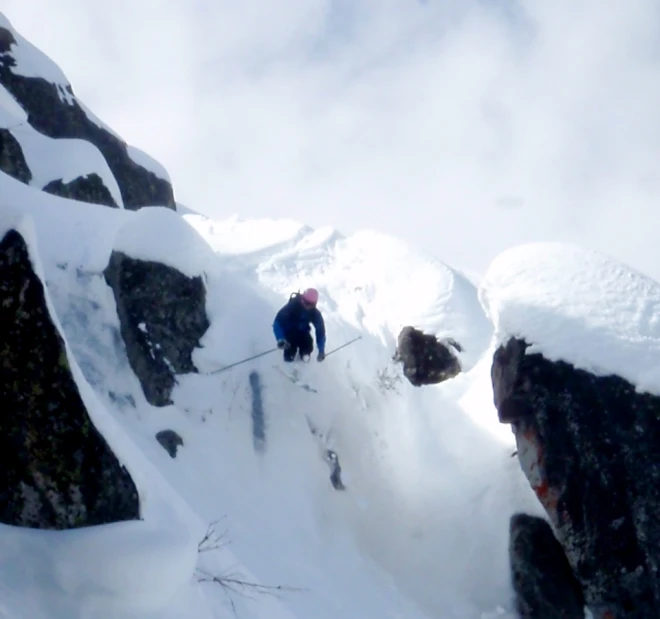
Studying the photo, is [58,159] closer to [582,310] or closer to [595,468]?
[582,310]

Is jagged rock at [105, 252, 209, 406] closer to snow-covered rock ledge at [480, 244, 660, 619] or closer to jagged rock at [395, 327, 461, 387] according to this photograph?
jagged rock at [395, 327, 461, 387]

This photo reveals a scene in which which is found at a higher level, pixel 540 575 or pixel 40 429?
pixel 40 429

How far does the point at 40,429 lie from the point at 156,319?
6287 mm

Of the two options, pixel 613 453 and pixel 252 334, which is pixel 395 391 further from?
pixel 613 453

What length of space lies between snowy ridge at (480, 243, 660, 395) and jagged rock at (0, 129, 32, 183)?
10009 millimetres

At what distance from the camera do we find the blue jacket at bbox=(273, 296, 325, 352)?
11863mm

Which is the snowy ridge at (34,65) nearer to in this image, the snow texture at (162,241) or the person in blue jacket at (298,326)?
the snow texture at (162,241)

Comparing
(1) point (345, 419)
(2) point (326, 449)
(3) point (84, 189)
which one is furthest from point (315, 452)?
(3) point (84, 189)

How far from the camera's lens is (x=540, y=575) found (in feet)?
33.7

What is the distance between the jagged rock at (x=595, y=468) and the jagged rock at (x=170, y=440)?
4.76 metres

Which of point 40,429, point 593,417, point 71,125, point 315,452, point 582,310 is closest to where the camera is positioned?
point 40,429

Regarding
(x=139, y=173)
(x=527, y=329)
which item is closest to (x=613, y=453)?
(x=527, y=329)

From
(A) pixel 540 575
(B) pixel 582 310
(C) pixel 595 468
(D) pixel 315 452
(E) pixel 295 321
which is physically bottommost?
(A) pixel 540 575

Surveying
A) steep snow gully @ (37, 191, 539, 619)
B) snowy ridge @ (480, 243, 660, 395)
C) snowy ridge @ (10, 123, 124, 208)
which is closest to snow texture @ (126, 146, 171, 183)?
snowy ridge @ (10, 123, 124, 208)
